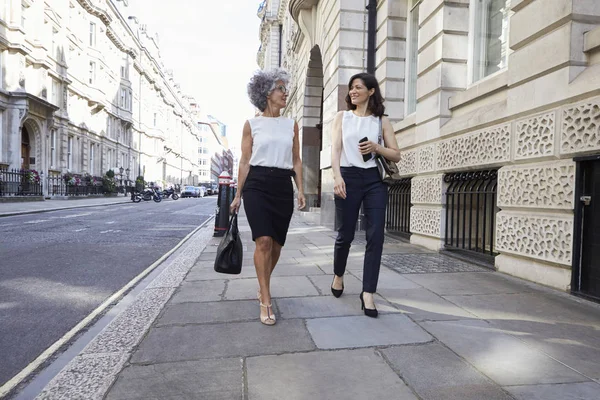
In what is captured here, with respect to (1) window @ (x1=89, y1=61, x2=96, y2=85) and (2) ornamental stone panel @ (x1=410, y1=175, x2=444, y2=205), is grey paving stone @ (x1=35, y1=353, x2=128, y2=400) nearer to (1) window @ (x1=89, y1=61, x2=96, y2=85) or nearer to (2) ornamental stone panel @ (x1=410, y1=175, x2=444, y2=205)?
(2) ornamental stone panel @ (x1=410, y1=175, x2=444, y2=205)

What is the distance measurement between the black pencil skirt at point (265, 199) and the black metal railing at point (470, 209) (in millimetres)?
3134

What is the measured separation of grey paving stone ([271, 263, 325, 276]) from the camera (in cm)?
459

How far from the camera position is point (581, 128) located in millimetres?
3510

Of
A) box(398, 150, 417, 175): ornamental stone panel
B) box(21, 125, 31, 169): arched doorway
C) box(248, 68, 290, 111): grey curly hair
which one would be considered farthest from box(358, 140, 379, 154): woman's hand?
box(21, 125, 31, 169): arched doorway

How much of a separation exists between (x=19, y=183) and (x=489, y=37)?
74.2 ft

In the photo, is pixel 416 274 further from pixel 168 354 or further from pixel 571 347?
pixel 168 354

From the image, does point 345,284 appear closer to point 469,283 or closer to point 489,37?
point 469,283

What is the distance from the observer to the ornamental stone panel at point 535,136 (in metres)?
3.87

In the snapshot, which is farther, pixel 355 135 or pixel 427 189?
pixel 427 189

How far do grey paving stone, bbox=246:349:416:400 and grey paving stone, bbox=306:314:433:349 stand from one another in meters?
0.15

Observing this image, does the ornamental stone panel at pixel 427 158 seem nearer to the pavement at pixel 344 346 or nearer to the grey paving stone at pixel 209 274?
the pavement at pixel 344 346

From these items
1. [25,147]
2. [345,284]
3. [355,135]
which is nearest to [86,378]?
[355,135]

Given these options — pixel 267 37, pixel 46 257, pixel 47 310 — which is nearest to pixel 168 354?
pixel 47 310

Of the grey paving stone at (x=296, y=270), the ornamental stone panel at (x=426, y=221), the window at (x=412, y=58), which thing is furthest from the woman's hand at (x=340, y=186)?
the window at (x=412, y=58)
